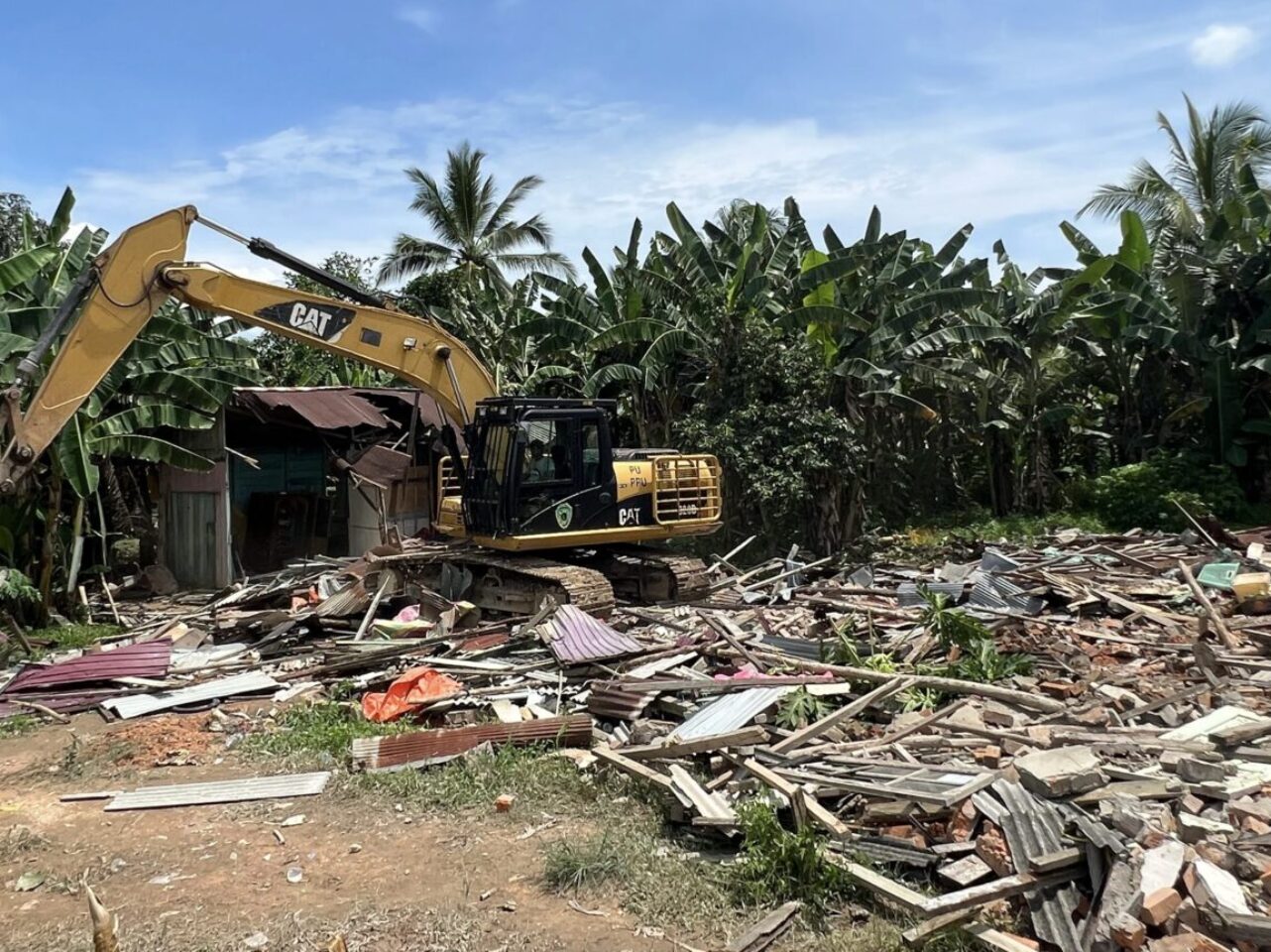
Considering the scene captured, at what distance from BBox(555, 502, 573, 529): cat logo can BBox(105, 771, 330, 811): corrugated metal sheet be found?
15.8 feet

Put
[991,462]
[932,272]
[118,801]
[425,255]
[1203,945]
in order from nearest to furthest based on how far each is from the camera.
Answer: [1203,945] < [118,801] < [932,272] < [991,462] < [425,255]

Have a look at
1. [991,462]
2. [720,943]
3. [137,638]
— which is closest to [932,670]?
[720,943]

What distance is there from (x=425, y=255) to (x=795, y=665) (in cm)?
2098

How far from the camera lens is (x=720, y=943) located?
4.54 meters

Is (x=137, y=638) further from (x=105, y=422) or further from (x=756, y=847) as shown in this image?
(x=756, y=847)

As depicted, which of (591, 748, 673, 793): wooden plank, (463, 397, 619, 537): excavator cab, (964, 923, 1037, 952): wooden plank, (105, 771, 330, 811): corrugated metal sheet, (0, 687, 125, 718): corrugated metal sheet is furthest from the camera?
(463, 397, 619, 537): excavator cab

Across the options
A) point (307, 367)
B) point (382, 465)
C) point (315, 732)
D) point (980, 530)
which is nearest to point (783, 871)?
point (315, 732)

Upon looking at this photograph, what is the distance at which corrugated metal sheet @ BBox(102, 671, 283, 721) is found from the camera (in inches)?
335

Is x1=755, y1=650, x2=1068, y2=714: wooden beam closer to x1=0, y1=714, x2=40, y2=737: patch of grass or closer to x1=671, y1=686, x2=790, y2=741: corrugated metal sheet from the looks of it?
x1=671, y1=686, x2=790, y2=741: corrugated metal sheet

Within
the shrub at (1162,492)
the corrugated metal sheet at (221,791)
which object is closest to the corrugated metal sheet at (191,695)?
the corrugated metal sheet at (221,791)

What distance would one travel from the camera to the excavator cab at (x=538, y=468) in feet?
35.4

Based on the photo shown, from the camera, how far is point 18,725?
27.2ft

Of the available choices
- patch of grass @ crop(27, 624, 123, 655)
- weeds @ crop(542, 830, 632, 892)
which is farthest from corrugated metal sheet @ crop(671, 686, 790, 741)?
patch of grass @ crop(27, 624, 123, 655)

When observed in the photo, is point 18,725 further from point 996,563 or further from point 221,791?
point 996,563
